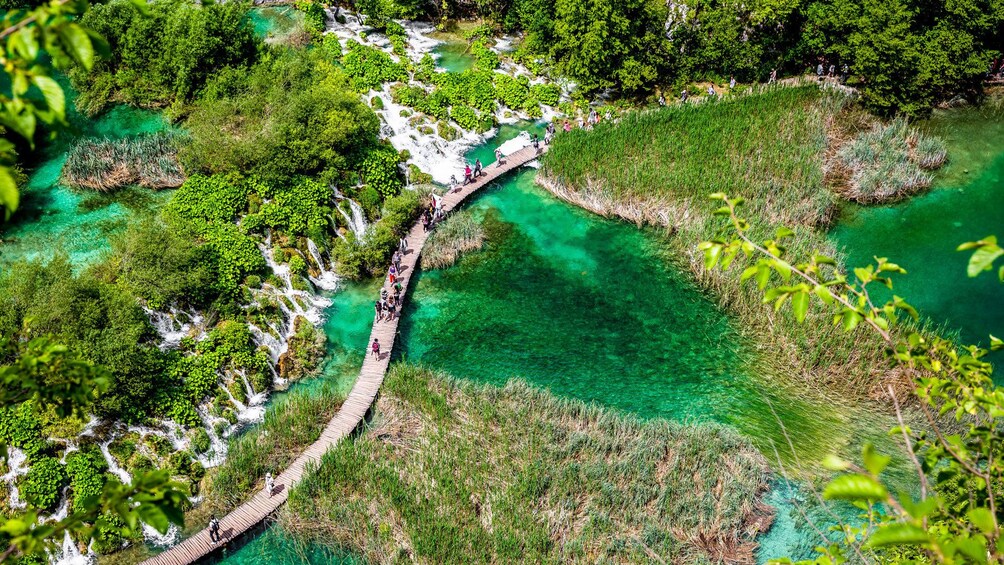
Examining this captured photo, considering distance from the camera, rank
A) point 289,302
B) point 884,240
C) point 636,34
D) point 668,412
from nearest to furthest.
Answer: point 668,412 < point 289,302 < point 884,240 < point 636,34

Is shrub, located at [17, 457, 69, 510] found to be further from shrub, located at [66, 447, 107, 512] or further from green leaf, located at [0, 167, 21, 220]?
green leaf, located at [0, 167, 21, 220]

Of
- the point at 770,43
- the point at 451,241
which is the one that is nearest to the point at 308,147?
the point at 451,241

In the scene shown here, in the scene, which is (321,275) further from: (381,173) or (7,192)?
(7,192)

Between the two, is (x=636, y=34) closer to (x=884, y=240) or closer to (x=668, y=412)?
(x=884, y=240)

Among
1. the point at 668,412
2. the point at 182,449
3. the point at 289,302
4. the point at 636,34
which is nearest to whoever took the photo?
the point at 182,449

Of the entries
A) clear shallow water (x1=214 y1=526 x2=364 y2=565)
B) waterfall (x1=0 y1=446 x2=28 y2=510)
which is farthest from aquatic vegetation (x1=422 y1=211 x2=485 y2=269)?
waterfall (x1=0 y1=446 x2=28 y2=510)

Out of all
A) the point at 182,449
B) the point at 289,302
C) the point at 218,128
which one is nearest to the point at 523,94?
the point at 218,128
